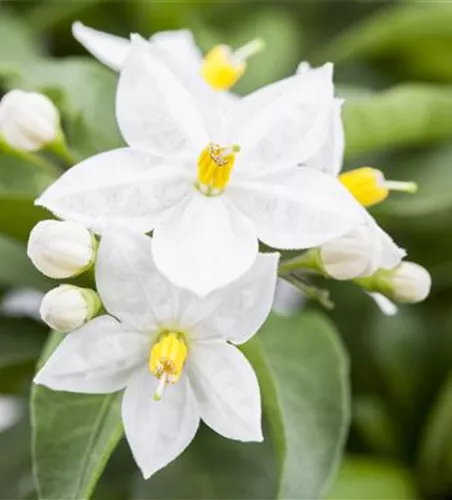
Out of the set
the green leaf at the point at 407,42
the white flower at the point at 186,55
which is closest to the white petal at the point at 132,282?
the white flower at the point at 186,55

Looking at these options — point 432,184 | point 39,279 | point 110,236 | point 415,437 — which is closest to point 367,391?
point 415,437

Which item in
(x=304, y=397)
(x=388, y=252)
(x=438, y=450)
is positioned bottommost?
(x=438, y=450)

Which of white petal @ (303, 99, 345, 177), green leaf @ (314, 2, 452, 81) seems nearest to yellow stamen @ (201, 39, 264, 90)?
white petal @ (303, 99, 345, 177)

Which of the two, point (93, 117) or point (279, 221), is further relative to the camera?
point (93, 117)

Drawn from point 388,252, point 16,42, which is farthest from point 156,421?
point 16,42

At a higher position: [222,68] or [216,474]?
[222,68]

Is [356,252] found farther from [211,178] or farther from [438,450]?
[438,450]

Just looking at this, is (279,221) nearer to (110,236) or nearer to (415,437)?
(110,236)
